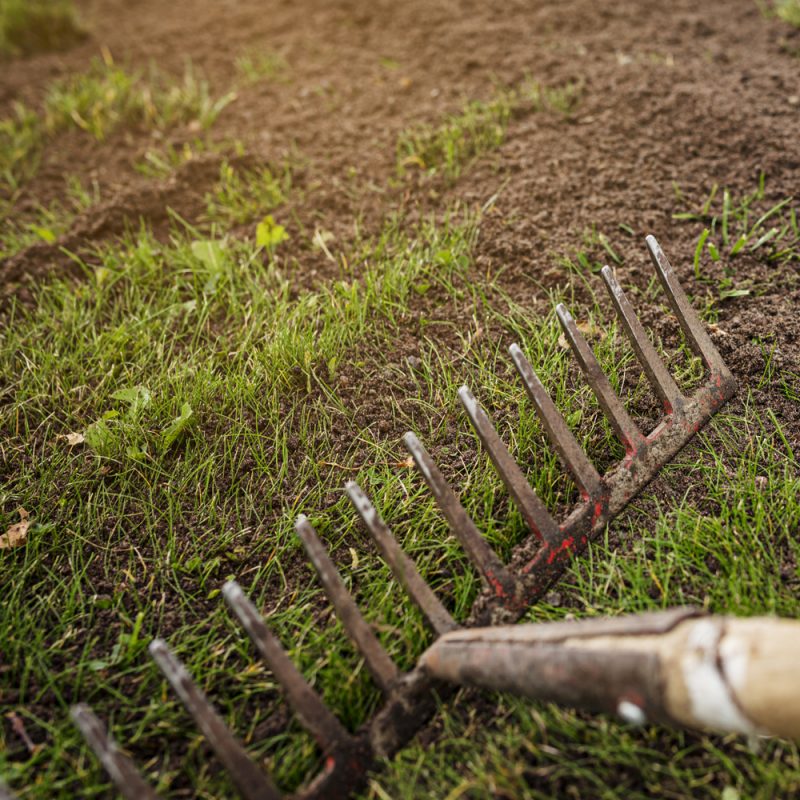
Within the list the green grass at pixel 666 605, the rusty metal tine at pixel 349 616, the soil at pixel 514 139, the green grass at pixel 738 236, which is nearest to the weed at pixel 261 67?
the soil at pixel 514 139

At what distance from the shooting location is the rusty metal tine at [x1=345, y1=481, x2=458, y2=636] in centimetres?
169

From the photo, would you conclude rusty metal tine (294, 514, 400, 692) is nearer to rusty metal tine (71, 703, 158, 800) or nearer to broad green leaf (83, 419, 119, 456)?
rusty metal tine (71, 703, 158, 800)

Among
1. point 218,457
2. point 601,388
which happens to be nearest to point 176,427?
point 218,457

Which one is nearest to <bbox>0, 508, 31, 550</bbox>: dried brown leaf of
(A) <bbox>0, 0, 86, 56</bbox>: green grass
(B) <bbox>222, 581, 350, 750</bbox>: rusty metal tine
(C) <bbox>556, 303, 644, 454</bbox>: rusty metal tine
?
(B) <bbox>222, 581, 350, 750</bbox>: rusty metal tine

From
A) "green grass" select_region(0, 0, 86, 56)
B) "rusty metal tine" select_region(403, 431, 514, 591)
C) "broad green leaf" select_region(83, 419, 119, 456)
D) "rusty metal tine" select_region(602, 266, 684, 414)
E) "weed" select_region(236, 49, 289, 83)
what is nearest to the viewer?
"rusty metal tine" select_region(403, 431, 514, 591)

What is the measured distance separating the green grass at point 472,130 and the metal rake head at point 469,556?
1.34m

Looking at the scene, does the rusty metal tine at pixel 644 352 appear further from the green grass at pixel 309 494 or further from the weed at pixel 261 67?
the weed at pixel 261 67

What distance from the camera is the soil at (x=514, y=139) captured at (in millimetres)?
2596

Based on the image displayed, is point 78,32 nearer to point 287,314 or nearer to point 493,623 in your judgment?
point 287,314

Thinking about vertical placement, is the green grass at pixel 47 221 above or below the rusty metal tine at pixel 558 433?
above

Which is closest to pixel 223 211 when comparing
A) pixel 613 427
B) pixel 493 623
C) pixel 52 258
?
pixel 52 258

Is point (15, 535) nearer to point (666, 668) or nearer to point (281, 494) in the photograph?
point (281, 494)

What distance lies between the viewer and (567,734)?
5.33 ft

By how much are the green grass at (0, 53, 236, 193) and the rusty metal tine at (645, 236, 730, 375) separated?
2.49 metres
